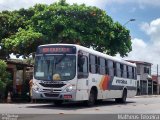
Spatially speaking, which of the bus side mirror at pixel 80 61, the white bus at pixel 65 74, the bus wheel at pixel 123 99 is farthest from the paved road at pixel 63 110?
the bus wheel at pixel 123 99

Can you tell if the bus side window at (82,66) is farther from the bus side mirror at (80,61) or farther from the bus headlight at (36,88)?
the bus headlight at (36,88)

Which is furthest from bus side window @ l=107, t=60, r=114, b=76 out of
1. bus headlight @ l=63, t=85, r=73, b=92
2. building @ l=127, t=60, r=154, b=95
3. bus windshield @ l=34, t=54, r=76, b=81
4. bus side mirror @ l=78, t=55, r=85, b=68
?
building @ l=127, t=60, r=154, b=95

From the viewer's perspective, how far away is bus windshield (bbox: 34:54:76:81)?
19.8 meters

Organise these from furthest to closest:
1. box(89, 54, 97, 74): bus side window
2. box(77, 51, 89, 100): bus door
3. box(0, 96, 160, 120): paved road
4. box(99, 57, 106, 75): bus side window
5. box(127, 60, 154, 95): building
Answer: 1. box(127, 60, 154, 95): building
2. box(99, 57, 106, 75): bus side window
3. box(89, 54, 97, 74): bus side window
4. box(77, 51, 89, 100): bus door
5. box(0, 96, 160, 120): paved road

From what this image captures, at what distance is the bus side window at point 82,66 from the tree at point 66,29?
9.83 metres

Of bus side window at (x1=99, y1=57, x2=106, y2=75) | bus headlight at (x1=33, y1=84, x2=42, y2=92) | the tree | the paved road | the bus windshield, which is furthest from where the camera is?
the tree

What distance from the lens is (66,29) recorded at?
30.9 metres

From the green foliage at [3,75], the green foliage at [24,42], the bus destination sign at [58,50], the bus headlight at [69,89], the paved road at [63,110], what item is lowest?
the paved road at [63,110]

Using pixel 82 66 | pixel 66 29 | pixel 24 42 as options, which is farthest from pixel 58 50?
pixel 24 42

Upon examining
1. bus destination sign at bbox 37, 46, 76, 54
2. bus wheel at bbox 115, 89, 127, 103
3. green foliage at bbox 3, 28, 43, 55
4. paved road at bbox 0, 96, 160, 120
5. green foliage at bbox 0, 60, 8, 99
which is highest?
green foliage at bbox 3, 28, 43, 55

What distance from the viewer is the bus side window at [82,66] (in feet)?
A: 66.0

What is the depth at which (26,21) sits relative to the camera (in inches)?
1348

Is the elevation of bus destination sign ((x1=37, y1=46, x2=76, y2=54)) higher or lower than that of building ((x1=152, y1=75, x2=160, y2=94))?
higher

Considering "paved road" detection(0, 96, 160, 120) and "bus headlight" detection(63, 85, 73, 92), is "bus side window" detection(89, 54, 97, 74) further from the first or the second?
"bus headlight" detection(63, 85, 73, 92)
